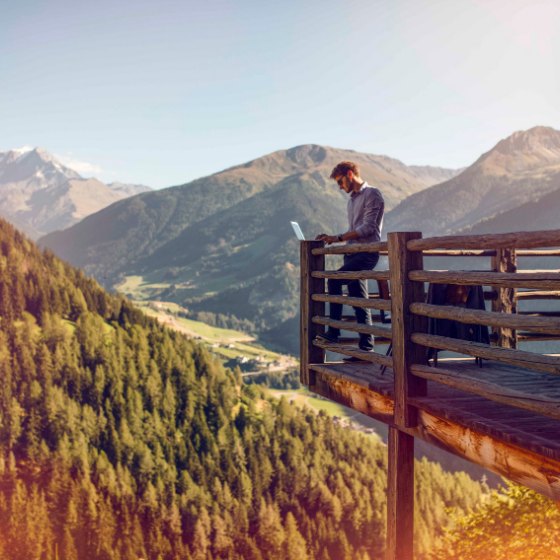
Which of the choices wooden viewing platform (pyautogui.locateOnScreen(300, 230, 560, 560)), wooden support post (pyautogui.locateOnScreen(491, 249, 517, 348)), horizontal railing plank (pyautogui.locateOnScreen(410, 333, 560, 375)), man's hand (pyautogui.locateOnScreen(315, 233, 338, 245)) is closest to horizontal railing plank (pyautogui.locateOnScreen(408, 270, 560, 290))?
wooden viewing platform (pyautogui.locateOnScreen(300, 230, 560, 560))

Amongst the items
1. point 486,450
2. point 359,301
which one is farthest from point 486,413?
point 359,301

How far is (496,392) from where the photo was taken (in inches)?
148

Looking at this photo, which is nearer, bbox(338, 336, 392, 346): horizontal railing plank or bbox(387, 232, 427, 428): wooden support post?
bbox(387, 232, 427, 428): wooden support post

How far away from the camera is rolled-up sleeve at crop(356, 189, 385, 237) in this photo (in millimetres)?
6660

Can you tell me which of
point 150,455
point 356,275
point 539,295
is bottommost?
point 150,455

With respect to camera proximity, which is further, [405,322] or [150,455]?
[150,455]

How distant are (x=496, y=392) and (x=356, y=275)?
8.32ft

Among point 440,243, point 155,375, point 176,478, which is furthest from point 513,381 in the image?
point 155,375

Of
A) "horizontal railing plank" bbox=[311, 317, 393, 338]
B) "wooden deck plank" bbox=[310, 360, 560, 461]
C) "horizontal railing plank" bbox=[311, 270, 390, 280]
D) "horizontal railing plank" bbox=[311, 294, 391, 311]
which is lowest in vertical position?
"wooden deck plank" bbox=[310, 360, 560, 461]

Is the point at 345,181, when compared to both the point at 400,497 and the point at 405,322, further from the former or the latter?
the point at 400,497

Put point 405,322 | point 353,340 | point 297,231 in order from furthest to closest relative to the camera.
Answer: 1. point 353,340
2. point 297,231
3. point 405,322

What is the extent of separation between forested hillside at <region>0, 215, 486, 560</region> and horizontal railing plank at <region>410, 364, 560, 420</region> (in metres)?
71.3

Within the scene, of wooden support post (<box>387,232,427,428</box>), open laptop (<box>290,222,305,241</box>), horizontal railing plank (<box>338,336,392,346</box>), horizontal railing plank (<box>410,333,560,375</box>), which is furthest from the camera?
horizontal railing plank (<box>338,336,392,346</box>)

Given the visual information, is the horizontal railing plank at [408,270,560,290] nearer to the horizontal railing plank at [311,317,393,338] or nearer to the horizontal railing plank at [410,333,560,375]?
the horizontal railing plank at [410,333,560,375]
